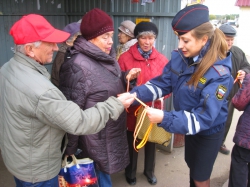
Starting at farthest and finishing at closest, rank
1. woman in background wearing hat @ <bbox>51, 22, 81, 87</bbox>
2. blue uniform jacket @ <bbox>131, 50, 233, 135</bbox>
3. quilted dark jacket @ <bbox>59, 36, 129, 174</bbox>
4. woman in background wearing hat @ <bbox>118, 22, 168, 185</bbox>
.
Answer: woman in background wearing hat @ <bbox>51, 22, 81, 87</bbox> < woman in background wearing hat @ <bbox>118, 22, 168, 185</bbox> < quilted dark jacket @ <bbox>59, 36, 129, 174</bbox> < blue uniform jacket @ <bbox>131, 50, 233, 135</bbox>

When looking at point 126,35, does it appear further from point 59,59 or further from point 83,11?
point 83,11

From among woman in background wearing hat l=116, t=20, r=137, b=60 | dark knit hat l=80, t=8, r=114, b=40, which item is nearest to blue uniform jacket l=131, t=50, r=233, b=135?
dark knit hat l=80, t=8, r=114, b=40

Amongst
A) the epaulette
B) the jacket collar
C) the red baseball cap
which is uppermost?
the red baseball cap

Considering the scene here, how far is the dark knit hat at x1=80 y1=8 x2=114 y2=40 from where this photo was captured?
2.14 meters

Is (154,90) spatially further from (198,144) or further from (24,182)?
(24,182)

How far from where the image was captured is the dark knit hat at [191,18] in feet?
6.00

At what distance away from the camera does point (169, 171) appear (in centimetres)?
368

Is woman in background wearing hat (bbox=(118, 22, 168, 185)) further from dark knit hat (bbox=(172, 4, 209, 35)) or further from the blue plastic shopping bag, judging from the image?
dark knit hat (bbox=(172, 4, 209, 35))

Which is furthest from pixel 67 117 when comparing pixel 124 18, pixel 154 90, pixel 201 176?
pixel 124 18

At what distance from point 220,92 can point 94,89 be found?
1.00 meters

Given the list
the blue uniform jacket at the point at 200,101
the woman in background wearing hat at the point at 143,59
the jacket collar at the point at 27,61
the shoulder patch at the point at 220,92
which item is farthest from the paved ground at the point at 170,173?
the jacket collar at the point at 27,61

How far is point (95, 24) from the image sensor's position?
215 cm

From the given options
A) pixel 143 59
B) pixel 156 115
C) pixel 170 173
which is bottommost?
pixel 170 173

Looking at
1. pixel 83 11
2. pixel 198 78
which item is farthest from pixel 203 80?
pixel 83 11
